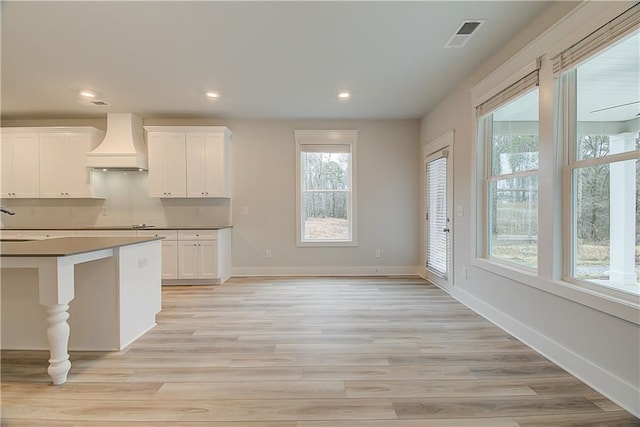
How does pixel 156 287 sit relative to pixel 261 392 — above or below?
above

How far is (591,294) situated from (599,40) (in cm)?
159

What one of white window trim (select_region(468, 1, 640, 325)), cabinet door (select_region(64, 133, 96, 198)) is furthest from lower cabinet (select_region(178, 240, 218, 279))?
white window trim (select_region(468, 1, 640, 325))

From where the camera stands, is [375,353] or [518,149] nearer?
[375,353]

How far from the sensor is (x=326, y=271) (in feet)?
17.7

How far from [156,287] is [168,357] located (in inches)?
38.9

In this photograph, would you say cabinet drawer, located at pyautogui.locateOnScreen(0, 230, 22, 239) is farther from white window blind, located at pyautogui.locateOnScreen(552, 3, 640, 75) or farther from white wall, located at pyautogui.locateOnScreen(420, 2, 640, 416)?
white window blind, located at pyautogui.locateOnScreen(552, 3, 640, 75)

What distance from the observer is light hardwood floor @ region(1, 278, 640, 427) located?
172 cm

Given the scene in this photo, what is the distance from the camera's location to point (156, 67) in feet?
11.1

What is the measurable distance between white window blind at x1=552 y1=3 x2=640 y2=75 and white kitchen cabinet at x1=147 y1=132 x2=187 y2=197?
4.72 metres

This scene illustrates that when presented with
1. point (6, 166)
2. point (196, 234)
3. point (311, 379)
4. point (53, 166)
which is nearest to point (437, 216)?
point (311, 379)

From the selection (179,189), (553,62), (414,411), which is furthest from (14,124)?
(553,62)

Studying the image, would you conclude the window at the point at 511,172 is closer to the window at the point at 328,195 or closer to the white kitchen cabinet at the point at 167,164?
the window at the point at 328,195

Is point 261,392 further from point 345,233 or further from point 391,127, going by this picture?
Result: point 391,127

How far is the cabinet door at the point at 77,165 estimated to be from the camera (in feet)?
16.1
